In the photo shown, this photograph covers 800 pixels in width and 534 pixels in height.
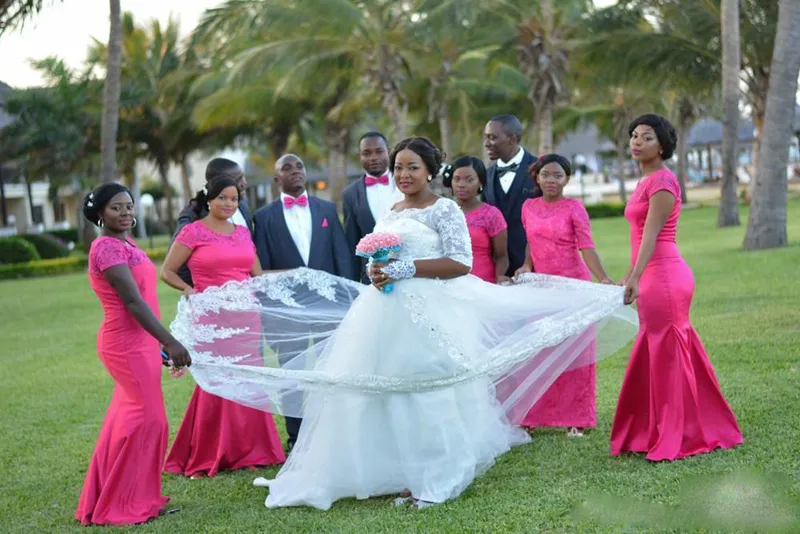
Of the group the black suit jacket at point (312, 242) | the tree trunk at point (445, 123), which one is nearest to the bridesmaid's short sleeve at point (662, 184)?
the black suit jacket at point (312, 242)

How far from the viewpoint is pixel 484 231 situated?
24.3 feet

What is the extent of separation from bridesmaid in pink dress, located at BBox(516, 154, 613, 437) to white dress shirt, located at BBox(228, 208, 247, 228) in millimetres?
2018

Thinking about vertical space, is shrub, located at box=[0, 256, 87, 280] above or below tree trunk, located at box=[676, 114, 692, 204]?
below

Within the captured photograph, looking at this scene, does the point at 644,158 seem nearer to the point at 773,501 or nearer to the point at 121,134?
the point at 773,501

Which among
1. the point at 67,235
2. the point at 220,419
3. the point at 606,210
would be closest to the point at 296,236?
the point at 220,419

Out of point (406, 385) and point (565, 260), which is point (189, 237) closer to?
point (406, 385)

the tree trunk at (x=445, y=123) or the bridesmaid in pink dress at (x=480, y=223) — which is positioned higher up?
the tree trunk at (x=445, y=123)

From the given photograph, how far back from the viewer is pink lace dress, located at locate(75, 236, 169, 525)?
5938 mm

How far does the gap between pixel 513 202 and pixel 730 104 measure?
17.9m

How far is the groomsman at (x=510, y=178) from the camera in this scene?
Answer: 771 cm

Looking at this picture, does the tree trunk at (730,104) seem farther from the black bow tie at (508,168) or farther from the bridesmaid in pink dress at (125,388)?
the bridesmaid in pink dress at (125,388)

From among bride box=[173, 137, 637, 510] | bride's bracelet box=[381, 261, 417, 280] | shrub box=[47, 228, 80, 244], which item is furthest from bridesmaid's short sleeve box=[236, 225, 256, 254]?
shrub box=[47, 228, 80, 244]

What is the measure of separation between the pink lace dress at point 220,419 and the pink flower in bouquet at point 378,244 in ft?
4.78

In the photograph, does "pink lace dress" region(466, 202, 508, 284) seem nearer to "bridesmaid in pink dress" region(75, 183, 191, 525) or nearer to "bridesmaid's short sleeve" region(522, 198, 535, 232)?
"bridesmaid's short sleeve" region(522, 198, 535, 232)
